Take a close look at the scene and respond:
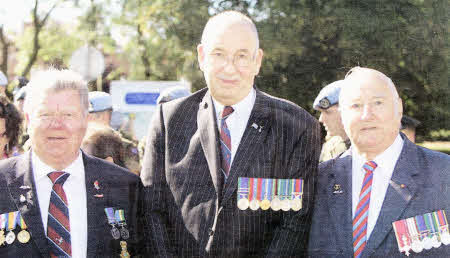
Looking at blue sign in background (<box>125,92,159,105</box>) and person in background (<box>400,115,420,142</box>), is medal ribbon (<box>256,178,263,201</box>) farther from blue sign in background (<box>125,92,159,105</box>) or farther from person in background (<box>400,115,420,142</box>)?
blue sign in background (<box>125,92,159,105</box>)

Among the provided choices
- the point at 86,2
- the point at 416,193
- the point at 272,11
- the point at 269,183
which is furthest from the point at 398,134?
the point at 86,2

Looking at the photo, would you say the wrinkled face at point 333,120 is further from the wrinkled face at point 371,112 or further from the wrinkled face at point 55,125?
the wrinkled face at point 55,125

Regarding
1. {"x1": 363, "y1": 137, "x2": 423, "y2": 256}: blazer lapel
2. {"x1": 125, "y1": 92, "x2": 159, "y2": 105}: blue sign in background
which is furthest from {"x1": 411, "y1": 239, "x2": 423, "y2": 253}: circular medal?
{"x1": 125, "y1": 92, "x2": 159, "y2": 105}: blue sign in background

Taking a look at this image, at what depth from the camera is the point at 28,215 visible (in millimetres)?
2311

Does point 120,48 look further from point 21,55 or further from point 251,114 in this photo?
point 21,55

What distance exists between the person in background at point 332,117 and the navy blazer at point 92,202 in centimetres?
147

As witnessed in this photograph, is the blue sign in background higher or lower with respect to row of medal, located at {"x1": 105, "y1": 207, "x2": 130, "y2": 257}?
higher

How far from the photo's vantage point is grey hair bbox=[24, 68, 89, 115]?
239cm

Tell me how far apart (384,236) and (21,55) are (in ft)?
44.7

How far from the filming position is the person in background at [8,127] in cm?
315

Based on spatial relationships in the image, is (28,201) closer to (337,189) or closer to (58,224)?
(58,224)

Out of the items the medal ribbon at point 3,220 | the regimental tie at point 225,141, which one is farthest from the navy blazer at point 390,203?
the medal ribbon at point 3,220

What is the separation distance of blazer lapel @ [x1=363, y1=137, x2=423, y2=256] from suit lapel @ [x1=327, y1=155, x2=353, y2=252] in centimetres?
12

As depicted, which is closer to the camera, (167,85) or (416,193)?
(416,193)
